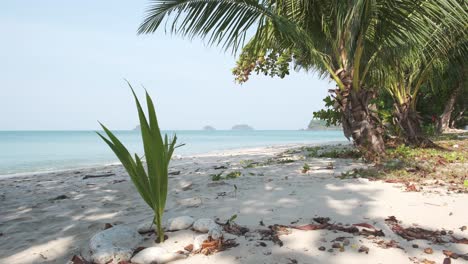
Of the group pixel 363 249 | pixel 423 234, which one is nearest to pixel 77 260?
pixel 363 249

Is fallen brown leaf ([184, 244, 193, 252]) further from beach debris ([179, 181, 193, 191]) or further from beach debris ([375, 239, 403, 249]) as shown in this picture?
beach debris ([179, 181, 193, 191])

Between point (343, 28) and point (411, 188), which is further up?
point (343, 28)

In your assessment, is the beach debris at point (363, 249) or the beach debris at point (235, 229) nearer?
the beach debris at point (363, 249)

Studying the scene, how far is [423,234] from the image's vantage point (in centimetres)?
228

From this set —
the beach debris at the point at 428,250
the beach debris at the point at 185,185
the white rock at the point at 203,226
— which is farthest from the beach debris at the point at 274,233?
the beach debris at the point at 185,185

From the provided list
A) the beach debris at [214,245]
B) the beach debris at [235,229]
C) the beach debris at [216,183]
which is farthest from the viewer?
the beach debris at [216,183]

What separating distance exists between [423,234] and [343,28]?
13.5ft

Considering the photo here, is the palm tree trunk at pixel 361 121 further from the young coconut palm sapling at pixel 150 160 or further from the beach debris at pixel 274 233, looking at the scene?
the young coconut palm sapling at pixel 150 160

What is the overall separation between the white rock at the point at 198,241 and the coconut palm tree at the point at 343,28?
11.5 feet

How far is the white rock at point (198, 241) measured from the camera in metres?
2.15

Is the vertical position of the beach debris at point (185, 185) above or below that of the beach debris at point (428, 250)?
below

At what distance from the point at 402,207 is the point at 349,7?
3142 millimetres

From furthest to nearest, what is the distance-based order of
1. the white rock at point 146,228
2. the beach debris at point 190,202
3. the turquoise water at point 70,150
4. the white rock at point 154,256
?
1. the turquoise water at point 70,150
2. the beach debris at point 190,202
3. the white rock at point 146,228
4. the white rock at point 154,256

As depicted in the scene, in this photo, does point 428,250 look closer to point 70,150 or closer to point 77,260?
point 77,260
